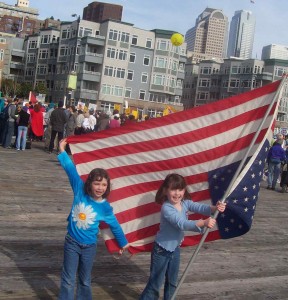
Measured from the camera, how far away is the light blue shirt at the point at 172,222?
4.22 m

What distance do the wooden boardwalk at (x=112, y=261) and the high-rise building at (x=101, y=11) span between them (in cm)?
11962

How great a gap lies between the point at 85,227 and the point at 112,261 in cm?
218

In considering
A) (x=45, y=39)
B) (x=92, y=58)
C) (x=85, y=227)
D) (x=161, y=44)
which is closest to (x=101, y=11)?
(x=45, y=39)

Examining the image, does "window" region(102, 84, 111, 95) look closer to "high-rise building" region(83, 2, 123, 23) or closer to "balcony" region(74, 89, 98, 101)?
"balcony" region(74, 89, 98, 101)

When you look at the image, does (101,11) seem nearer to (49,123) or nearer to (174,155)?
(49,123)

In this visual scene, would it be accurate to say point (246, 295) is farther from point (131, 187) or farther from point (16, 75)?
point (16, 75)

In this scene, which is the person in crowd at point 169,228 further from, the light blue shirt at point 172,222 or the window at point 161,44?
the window at point 161,44

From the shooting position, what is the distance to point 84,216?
426 cm

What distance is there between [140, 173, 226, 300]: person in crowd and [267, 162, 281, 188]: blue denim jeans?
38.8 feet

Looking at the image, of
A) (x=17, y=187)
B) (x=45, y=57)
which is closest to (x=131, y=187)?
(x=17, y=187)

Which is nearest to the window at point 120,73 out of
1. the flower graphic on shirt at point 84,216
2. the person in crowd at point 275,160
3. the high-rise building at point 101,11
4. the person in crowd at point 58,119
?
the person in crowd at point 58,119

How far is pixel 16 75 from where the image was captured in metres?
91.8

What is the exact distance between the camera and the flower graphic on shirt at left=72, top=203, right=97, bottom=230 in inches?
167

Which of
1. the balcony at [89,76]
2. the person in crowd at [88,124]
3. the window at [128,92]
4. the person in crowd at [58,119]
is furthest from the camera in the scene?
the window at [128,92]
